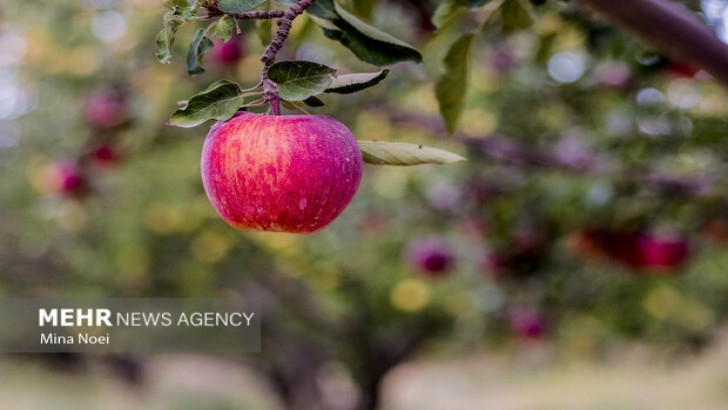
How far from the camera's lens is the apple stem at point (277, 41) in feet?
1.74

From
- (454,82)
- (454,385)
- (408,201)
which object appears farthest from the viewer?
(454,385)

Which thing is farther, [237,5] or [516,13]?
[516,13]

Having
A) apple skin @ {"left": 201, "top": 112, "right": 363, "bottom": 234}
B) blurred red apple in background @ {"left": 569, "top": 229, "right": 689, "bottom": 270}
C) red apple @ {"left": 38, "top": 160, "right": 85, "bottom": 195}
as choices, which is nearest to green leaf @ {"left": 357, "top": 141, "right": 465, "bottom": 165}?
apple skin @ {"left": 201, "top": 112, "right": 363, "bottom": 234}

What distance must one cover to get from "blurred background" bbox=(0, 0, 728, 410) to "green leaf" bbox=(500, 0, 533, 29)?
12cm

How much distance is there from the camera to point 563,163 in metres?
2.29

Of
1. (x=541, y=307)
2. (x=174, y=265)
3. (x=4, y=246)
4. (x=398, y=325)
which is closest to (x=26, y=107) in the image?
(x=174, y=265)

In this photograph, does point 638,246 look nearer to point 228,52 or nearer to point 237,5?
point 228,52

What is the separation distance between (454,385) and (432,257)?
747 cm

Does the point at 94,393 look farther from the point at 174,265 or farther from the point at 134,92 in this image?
the point at 134,92

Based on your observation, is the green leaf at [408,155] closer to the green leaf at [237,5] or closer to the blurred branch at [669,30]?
the green leaf at [237,5]

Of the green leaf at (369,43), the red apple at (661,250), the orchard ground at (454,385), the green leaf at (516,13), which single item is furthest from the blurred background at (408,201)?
the orchard ground at (454,385)

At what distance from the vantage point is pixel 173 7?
0.53m

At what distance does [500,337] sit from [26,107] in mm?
3536

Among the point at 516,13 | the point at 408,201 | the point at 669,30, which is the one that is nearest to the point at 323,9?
the point at 516,13
